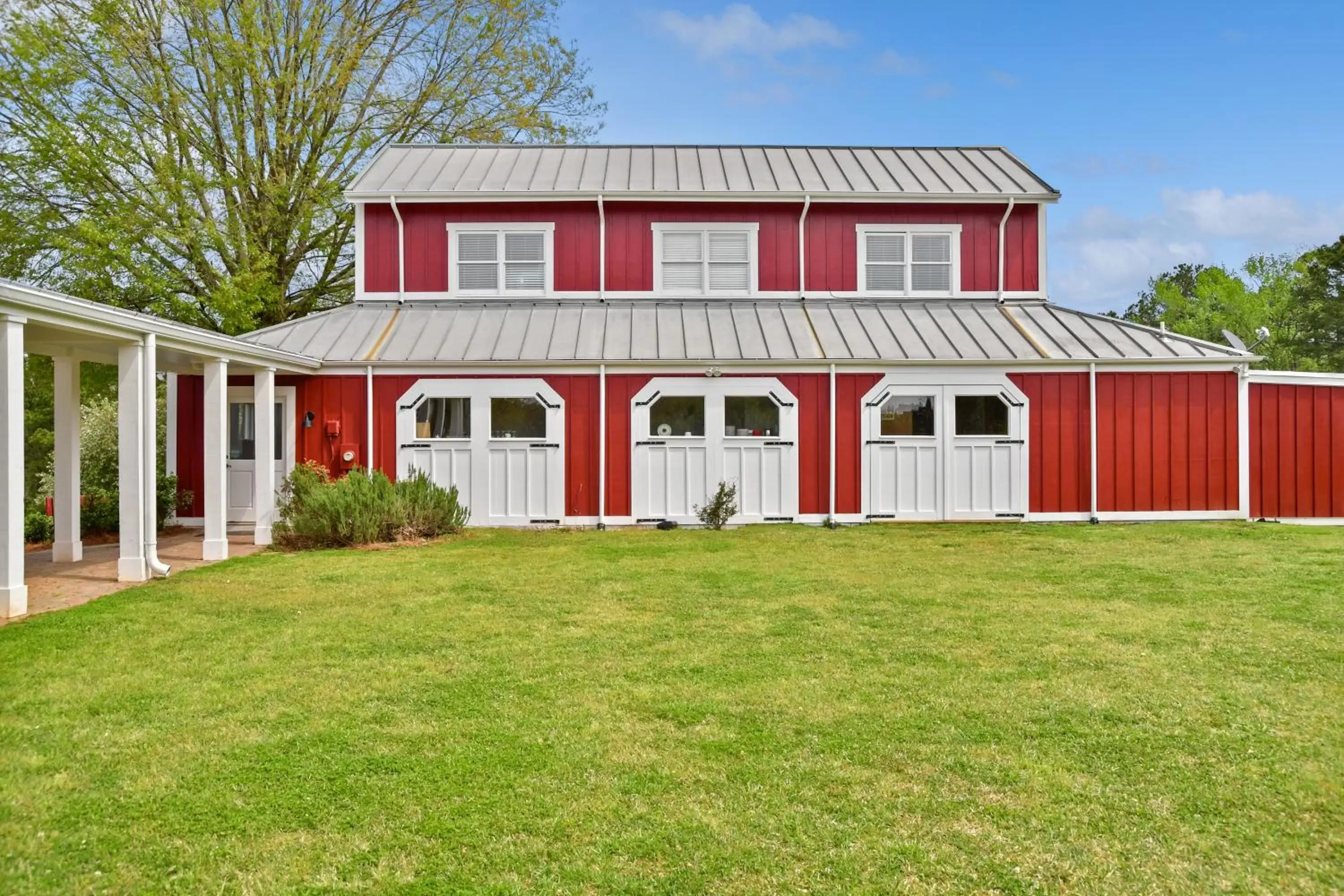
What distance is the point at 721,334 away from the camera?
44.5ft

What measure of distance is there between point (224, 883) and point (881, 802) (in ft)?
8.13

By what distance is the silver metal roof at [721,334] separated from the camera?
503 inches

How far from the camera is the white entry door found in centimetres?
1276

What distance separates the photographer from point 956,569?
332 inches

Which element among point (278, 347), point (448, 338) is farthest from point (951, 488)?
point (278, 347)

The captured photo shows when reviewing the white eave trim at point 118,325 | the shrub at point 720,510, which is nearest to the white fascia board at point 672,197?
the white eave trim at point 118,325

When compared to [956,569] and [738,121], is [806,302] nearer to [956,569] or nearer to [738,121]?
[956,569]

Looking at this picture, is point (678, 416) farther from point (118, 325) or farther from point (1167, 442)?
point (1167, 442)

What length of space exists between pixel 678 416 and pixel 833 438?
2599mm

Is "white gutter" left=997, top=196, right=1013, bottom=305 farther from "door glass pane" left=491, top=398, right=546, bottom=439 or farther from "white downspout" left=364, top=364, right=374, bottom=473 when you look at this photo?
"white downspout" left=364, top=364, right=374, bottom=473

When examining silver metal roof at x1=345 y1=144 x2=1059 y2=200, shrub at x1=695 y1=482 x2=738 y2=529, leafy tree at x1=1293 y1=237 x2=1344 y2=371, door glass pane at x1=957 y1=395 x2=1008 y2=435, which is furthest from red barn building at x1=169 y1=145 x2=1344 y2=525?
leafy tree at x1=1293 y1=237 x2=1344 y2=371

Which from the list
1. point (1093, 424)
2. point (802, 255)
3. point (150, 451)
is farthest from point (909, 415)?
point (150, 451)

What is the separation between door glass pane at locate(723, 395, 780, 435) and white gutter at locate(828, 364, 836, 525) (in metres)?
0.89

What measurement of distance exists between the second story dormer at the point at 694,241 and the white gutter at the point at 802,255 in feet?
0.10
